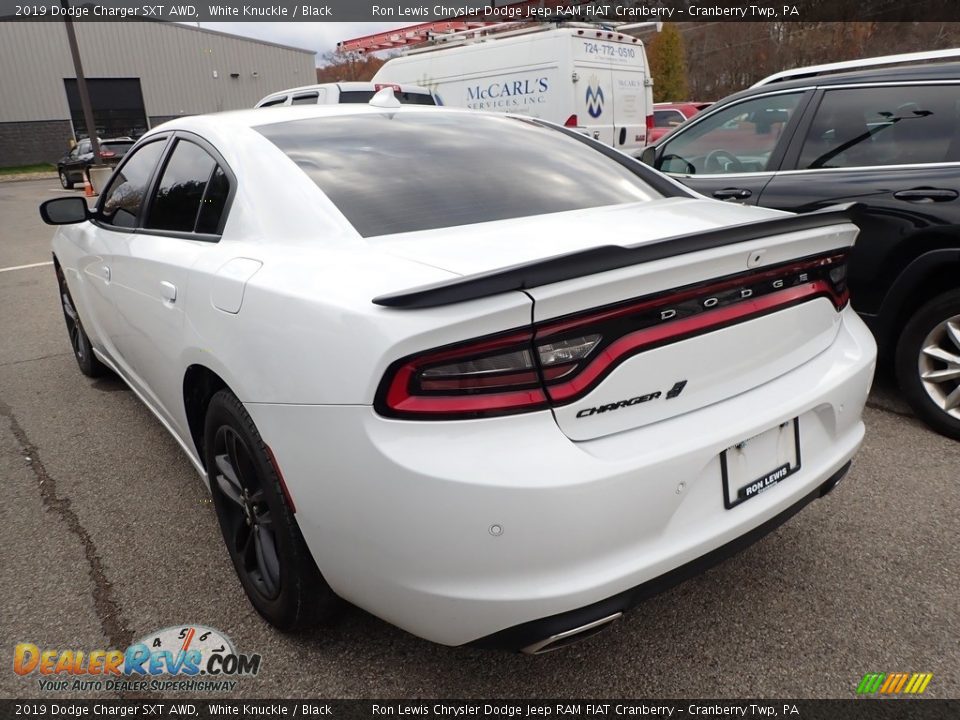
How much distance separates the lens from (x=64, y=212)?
3512mm

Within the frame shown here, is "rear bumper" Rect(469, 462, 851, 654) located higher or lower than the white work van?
lower

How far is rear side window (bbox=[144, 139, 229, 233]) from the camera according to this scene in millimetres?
2398

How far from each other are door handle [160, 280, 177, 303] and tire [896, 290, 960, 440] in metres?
3.22

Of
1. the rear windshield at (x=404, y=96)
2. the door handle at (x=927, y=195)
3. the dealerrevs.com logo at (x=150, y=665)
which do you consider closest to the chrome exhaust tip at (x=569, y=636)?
the dealerrevs.com logo at (x=150, y=665)

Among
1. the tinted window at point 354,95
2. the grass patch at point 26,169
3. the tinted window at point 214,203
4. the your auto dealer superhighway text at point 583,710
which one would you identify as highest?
the tinted window at point 354,95

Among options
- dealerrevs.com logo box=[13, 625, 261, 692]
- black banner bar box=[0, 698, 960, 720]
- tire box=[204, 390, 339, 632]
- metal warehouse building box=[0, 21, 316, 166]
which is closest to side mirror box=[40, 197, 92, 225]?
tire box=[204, 390, 339, 632]

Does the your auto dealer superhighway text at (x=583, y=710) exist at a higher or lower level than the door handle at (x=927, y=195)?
lower

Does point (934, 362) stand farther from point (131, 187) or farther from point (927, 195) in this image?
point (131, 187)

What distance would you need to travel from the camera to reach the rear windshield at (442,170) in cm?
214

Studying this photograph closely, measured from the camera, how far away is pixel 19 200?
18.9 metres

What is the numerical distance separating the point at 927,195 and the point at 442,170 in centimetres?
231

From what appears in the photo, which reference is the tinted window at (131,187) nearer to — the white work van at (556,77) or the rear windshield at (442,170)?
the rear windshield at (442,170)

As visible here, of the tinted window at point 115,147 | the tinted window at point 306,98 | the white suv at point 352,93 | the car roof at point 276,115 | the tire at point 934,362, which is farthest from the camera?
the tinted window at point 115,147

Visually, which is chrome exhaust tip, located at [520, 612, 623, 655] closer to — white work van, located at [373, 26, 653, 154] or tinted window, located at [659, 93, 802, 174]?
tinted window, located at [659, 93, 802, 174]
